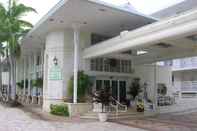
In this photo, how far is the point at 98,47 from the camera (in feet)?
57.4

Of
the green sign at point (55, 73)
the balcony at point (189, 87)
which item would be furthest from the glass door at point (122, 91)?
the balcony at point (189, 87)

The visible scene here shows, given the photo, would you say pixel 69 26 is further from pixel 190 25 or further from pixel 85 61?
pixel 190 25

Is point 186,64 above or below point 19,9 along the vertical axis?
below

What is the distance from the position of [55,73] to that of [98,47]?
3847 mm

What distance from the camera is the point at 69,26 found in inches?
746

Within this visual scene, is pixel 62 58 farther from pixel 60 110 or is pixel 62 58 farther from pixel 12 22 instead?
pixel 12 22

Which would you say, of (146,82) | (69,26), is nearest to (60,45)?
(69,26)

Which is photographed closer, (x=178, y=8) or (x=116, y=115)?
(x=116, y=115)

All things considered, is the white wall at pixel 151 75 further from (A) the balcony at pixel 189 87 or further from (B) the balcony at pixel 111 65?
(A) the balcony at pixel 189 87

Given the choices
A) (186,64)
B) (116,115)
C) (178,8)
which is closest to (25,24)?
(116,115)

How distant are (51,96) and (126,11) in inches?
309

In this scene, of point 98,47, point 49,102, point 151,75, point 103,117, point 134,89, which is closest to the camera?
point 103,117

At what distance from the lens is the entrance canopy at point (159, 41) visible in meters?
11.0

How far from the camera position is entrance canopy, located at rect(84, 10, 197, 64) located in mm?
11047
